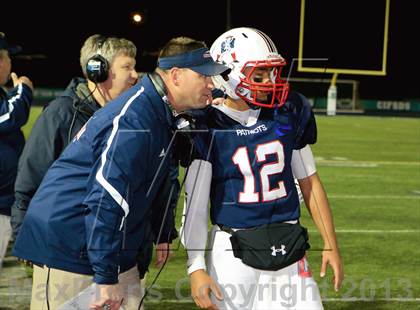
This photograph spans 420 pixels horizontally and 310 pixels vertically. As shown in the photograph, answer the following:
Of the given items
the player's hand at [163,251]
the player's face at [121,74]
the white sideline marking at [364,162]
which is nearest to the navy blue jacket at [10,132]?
the player's face at [121,74]

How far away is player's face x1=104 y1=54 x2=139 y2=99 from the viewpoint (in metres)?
4.12

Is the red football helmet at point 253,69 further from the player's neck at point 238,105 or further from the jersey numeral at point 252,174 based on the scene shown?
the jersey numeral at point 252,174

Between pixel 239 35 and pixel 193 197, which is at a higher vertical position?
pixel 239 35

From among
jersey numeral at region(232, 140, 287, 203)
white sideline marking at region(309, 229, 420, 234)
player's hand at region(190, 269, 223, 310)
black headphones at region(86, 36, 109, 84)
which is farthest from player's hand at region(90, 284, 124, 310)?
white sideline marking at region(309, 229, 420, 234)

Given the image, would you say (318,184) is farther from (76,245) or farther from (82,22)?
(82,22)

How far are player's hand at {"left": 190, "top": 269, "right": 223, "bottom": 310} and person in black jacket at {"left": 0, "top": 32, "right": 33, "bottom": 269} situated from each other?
175 centimetres

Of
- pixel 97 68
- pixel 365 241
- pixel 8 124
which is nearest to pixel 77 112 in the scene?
pixel 97 68

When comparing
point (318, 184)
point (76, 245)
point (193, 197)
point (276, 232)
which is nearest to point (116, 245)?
point (76, 245)

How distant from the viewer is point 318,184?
368cm

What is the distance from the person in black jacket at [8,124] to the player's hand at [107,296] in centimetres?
190

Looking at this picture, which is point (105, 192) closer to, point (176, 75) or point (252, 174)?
point (176, 75)

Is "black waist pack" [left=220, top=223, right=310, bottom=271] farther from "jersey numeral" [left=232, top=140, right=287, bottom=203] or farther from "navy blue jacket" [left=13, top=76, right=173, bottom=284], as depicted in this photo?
"navy blue jacket" [left=13, top=76, right=173, bottom=284]

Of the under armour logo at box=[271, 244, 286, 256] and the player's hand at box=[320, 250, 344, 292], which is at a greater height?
the under armour logo at box=[271, 244, 286, 256]

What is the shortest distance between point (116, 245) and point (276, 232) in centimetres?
87
